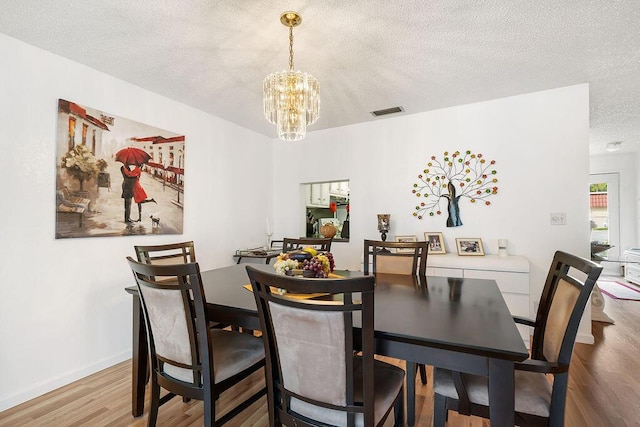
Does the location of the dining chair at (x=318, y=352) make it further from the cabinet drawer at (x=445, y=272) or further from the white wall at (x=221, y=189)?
the cabinet drawer at (x=445, y=272)

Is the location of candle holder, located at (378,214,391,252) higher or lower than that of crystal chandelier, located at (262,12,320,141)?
lower

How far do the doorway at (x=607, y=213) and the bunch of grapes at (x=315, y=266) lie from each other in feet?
22.1

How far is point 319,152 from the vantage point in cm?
443

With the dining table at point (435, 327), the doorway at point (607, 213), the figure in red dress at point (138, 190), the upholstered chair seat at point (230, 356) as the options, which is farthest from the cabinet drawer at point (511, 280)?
the doorway at point (607, 213)

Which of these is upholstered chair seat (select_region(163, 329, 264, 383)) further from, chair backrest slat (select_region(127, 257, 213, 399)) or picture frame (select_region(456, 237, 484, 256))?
picture frame (select_region(456, 237, 484, 256))

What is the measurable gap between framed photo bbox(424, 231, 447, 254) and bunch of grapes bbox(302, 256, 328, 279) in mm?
2232

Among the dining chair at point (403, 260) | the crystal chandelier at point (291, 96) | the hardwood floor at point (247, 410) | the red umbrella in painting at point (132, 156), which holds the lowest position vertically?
the hardwood floor at point (247, 410)

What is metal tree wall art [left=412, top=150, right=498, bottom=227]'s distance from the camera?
344cm

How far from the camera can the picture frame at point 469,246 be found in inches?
132

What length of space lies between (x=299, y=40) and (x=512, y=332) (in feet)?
6.81

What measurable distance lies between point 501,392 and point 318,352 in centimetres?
61

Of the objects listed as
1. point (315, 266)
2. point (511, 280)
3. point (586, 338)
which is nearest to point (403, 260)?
point (315, 266)

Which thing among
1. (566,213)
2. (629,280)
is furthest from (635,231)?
(566,213)

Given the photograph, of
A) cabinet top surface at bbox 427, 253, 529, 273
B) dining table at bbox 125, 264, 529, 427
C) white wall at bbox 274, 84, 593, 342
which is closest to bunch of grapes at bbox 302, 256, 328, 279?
dining table at bbox 125, 264, 529, 427
